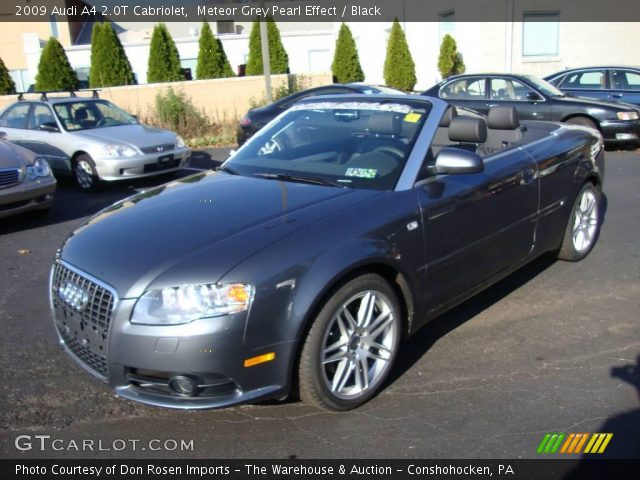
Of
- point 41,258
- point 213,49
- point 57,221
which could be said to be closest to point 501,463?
point 41,258

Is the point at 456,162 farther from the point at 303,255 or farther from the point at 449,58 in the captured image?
the point at 449,58

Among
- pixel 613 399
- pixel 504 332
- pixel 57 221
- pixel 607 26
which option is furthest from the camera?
pixel 607 26

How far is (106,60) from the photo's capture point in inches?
749

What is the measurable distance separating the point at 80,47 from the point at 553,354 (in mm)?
30794

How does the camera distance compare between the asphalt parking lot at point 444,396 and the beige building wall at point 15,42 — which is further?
the beige building wall at point 15,42

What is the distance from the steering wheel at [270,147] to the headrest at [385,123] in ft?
2.34

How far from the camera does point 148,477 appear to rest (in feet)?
9.34

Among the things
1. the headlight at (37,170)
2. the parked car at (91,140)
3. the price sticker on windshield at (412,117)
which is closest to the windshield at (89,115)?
the parked car at (91,140)

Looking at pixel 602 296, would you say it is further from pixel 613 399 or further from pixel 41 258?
pixel 41 258

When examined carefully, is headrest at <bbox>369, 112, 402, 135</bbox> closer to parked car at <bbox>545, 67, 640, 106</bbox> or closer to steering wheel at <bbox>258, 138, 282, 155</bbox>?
steering wheel at <bbox>258, 138, 282, 155</bbox>

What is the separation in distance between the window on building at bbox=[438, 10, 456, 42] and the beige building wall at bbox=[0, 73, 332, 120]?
8.01 metres

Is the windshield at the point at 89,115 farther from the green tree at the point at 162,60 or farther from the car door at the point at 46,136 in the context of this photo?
the green tree at the point at 162,60

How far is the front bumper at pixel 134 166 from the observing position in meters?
9.38

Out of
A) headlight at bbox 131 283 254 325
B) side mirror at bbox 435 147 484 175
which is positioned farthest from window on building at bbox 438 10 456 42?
headlight at bbox 131 283 254 325
